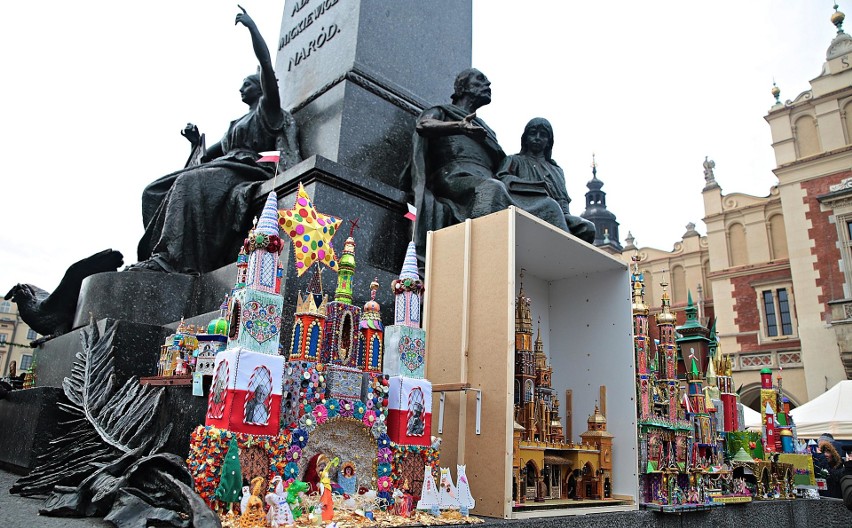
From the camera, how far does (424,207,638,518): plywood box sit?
458 cm

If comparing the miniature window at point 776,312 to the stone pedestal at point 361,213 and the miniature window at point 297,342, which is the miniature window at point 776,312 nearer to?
the stone pedestal at point 361,213

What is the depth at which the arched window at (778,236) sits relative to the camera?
99.9 ft

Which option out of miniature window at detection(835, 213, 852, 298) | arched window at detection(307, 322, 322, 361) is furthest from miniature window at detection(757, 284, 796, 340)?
arched window at detection(307, 322, 322, 361)

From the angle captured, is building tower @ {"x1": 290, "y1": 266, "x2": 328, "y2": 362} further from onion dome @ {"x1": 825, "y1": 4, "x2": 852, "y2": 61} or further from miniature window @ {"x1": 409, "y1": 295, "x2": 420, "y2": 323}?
onion dome @ {"x1": 825, "y1": 4, "x2": 852, "y2": 61}

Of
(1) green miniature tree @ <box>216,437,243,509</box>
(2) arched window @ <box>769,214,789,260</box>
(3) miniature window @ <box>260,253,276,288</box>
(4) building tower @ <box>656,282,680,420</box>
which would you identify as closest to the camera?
(1) green miniature tree @ <box>216,437,243,509</box>

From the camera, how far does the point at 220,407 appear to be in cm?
359

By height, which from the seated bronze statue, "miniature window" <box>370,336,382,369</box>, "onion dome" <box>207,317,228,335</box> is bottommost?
"miniature window" <box>370,336,382,369</box>

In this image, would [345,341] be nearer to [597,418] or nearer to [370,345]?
[370,345]

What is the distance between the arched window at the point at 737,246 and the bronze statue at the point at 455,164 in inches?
1119

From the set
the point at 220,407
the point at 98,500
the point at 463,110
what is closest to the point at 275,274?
the point at 220,407

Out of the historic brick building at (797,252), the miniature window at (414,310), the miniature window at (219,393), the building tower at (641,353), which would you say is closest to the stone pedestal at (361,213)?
the miniature window at (414,310)

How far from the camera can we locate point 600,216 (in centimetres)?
4788

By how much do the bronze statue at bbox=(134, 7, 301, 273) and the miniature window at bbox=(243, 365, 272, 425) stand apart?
3374 mm

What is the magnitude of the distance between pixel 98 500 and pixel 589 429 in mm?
Result: 4075
